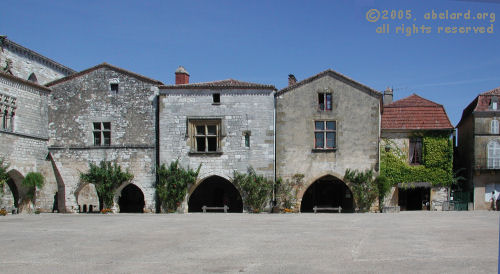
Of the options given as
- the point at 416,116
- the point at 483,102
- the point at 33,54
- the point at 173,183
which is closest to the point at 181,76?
the point at 173,183

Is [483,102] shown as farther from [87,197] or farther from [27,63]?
[27,63]

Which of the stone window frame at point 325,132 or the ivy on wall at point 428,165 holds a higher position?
the stone window frame at point 325,132

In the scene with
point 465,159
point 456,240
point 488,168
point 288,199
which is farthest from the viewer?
point 465,159

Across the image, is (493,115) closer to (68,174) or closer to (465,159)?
(465,159)

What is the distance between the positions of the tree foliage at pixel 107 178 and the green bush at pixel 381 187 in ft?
36.6

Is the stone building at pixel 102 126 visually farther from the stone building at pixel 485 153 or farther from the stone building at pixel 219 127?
the stone building at pixel 485 153

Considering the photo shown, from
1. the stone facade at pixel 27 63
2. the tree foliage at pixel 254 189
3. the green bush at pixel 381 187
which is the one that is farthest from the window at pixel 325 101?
the stone facade at pixel 27 63

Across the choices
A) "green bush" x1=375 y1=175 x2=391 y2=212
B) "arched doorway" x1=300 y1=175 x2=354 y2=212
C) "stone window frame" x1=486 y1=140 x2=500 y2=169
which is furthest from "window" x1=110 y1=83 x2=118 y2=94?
"stone window frame" x1=486 y1=140 x2=500 y2=169

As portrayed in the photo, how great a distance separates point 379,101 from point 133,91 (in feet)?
37.2

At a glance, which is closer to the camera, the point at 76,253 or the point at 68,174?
the point at 76,253

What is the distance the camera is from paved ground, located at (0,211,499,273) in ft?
31.0

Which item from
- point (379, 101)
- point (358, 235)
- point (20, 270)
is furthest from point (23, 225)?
point (379, 101)

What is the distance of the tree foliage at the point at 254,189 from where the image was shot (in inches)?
954

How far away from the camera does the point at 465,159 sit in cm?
2823
